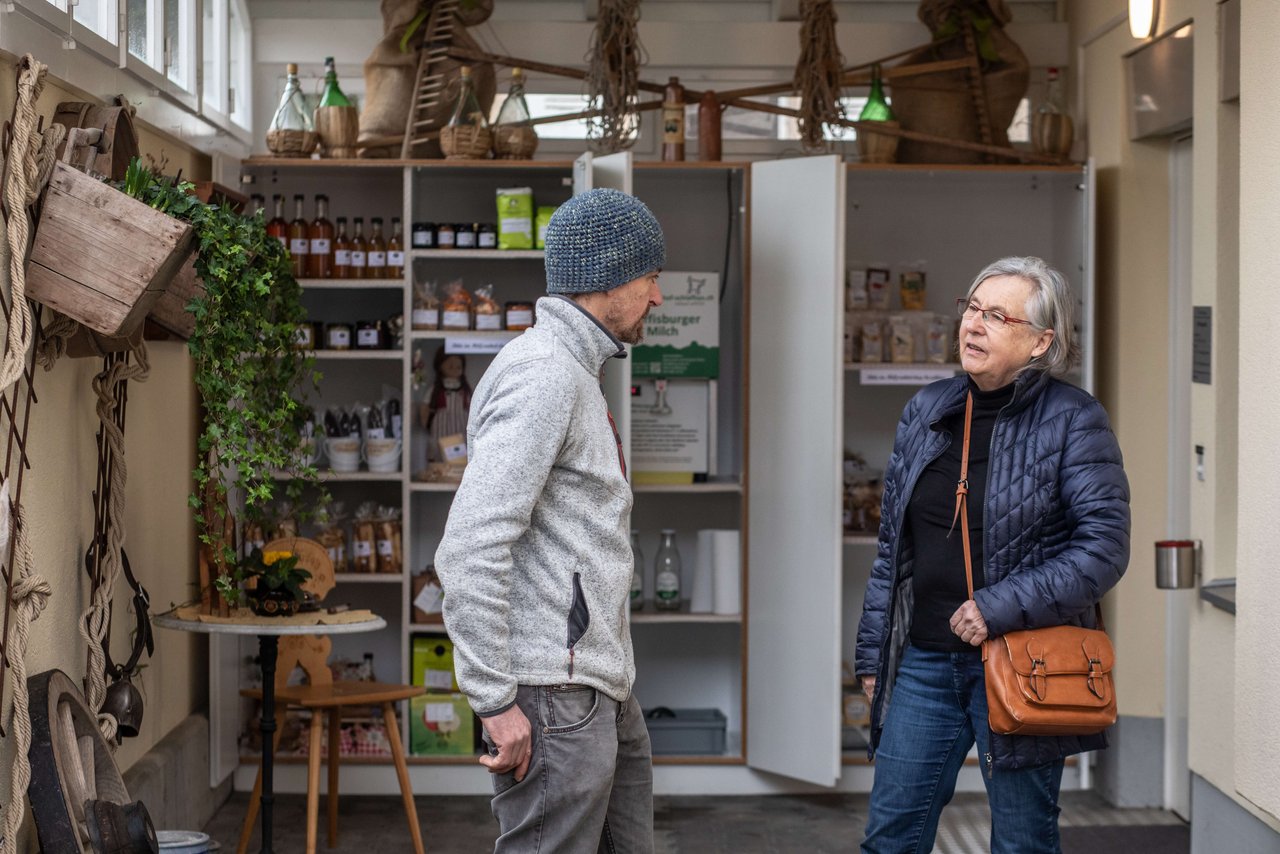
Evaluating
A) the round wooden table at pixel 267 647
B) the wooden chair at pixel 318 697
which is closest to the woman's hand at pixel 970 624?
the round wooden table at pixel 267 647

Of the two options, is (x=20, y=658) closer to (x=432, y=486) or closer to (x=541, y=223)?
(x=432, y=486)

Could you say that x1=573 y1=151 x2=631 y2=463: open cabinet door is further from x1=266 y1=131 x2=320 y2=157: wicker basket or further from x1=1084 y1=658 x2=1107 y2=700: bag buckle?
x1=1084 y1=658 x2=1107 y2=700: bag buckle

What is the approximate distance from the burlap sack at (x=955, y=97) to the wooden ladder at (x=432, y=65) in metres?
1.58

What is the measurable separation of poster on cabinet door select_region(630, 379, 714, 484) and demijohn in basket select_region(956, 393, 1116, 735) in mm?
2413

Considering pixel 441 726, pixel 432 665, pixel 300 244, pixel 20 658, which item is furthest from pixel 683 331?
pixel 20 658

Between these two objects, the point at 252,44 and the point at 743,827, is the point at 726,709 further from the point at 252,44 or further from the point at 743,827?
the point at 252,44

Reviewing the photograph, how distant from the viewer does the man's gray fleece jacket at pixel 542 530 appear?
81.1 inches

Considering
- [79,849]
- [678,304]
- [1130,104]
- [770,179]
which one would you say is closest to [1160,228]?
[1130,104]

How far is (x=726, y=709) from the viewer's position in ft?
17.5

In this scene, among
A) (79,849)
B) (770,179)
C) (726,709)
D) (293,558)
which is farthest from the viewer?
(726,709)

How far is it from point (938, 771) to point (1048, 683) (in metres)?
0.32

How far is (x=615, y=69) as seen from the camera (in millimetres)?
4629

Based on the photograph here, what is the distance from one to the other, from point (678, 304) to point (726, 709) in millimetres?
1559

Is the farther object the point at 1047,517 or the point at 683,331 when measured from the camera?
the point at 683,331
